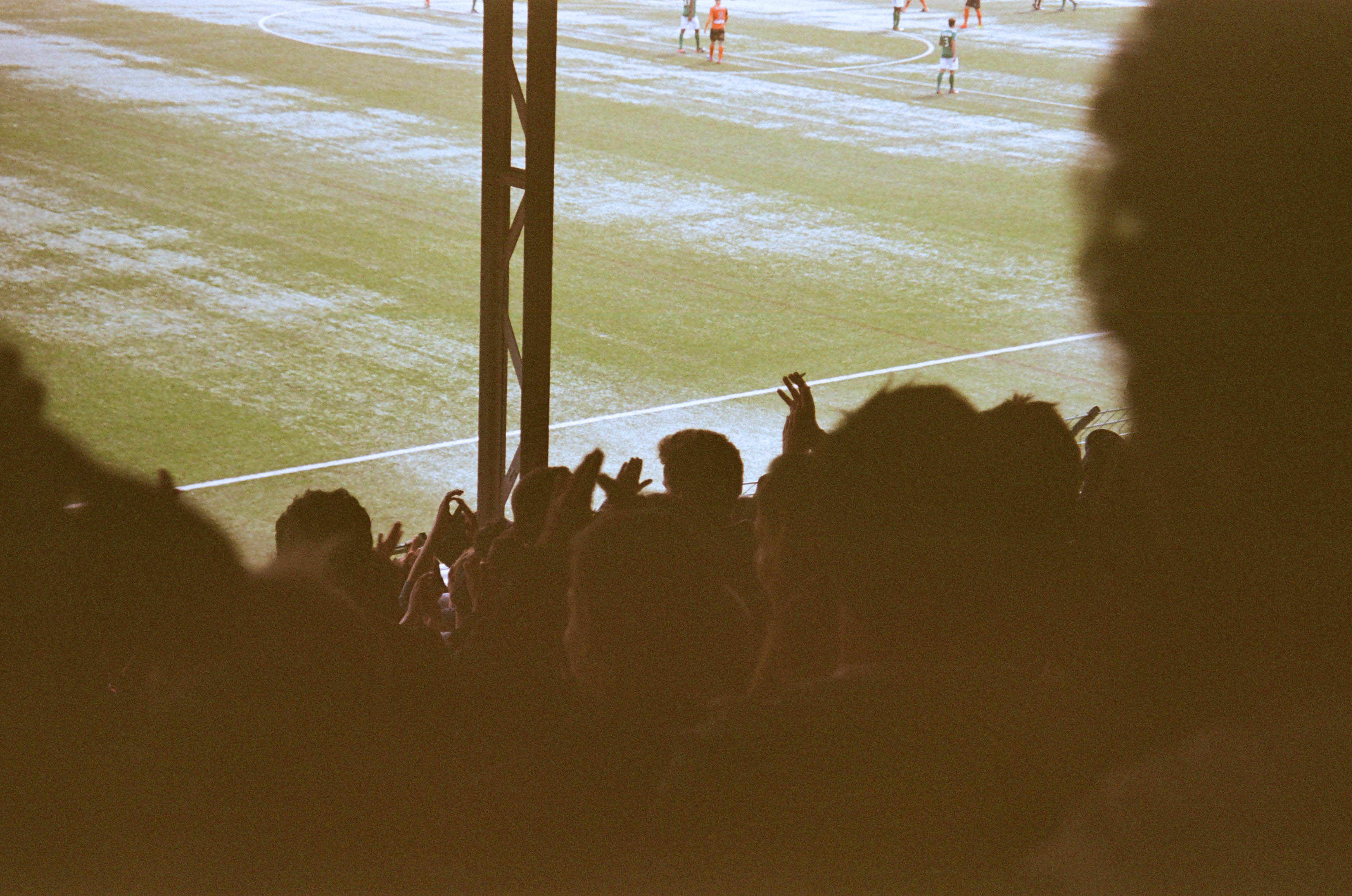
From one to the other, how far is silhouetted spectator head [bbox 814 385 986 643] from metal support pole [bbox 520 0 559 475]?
3461 millimetres

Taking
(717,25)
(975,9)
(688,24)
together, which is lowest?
(717,25)

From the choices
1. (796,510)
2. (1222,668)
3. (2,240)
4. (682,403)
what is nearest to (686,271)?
(682,403)

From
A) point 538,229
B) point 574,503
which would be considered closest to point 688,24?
point 538,229

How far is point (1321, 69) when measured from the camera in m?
0.55

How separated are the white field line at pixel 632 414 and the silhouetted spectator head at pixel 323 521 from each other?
13.9 ft

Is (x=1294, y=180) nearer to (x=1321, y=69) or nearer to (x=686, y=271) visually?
(x=1321, y=69)

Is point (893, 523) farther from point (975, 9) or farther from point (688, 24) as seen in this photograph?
point (975, 9)

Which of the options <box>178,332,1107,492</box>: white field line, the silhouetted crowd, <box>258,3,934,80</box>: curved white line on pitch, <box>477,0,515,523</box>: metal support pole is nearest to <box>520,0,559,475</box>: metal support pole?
<box>477,0,515,523</box>: metal support pole

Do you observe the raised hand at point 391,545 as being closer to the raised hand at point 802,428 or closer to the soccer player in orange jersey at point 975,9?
the raised hand at point 802,428

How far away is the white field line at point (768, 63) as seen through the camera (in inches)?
1006

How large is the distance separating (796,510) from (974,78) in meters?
26.8

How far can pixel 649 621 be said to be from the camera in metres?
1.84

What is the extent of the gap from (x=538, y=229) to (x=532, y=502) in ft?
7.19

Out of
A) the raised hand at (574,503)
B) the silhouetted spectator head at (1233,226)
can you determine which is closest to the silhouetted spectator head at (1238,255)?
the silhouetted spectator head at (1233,226)
